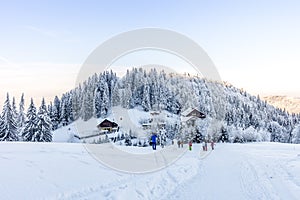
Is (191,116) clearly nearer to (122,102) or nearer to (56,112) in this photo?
(122,102)

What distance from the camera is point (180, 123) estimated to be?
64875 mm

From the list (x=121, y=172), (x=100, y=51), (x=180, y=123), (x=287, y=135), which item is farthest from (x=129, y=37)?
(x=287, y=135)

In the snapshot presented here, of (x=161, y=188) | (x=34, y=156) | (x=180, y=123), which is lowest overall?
(x=161, y=188)

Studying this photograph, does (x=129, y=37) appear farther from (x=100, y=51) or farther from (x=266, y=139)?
(x=266, y=139)

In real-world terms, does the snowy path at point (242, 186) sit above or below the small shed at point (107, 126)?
below

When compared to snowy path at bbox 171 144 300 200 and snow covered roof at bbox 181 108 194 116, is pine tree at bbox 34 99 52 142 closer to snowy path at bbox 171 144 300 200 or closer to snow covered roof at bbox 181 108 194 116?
snow covered roof at bbox 181 108 194 116

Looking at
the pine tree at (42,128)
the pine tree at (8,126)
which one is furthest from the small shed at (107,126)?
the pine tree at (8,126)

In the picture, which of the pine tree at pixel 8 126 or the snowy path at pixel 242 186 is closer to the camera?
the snowy path at pixel 242 186

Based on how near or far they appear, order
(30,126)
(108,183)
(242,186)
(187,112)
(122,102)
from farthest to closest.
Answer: (187,112) < (122,102) < (30,126) < (242,186) < (108,183)

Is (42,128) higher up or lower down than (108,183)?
higher up

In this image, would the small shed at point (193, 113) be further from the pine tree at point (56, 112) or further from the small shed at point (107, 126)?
the pine tree at point (56, 112)

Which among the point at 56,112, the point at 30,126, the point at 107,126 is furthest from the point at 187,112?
the point at 56,112

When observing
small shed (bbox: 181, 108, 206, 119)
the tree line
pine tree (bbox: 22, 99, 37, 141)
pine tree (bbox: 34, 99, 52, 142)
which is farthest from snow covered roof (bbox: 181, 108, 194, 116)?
pine tree (bbox: 22, 99, 37, 141)

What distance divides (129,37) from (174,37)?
2347mm
